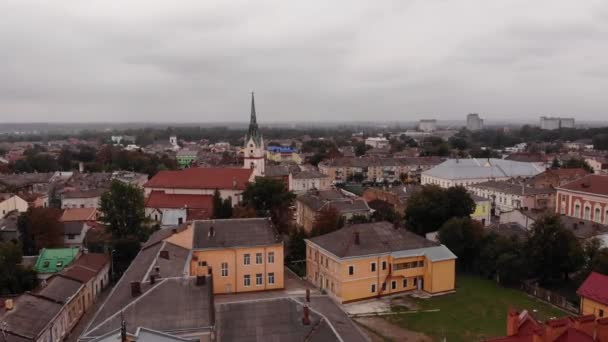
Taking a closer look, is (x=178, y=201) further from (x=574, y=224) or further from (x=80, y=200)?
(x=574, y=224)

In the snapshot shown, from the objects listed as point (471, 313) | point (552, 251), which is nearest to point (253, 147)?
point (552, 251)

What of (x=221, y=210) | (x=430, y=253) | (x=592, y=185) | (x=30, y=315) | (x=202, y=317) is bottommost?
(x=30, y=315)

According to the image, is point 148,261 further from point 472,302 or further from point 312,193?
point 312,193

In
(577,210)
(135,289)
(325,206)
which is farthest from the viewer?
(577,210)

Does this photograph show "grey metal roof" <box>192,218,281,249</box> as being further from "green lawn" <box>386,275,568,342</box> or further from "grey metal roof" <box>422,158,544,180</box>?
"grey metal roof" <box>422,158,544,180</box>

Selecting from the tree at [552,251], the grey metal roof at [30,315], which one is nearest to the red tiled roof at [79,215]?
the grey metal roof at [30,315]

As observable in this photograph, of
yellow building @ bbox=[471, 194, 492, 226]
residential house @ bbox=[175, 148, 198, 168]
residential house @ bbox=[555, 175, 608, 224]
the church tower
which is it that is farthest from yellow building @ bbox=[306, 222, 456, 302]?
residential house @ bbox=[175, 148, 198, 168]
